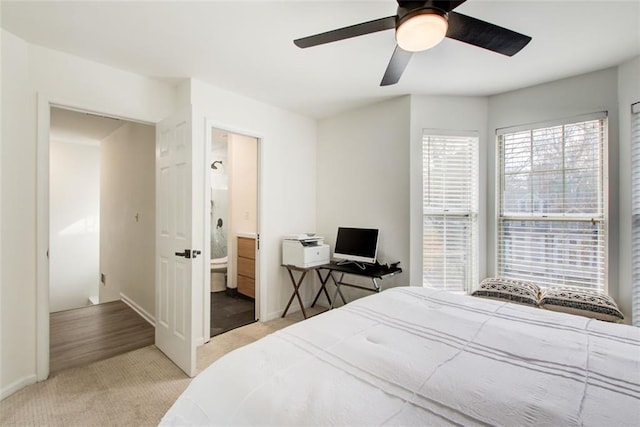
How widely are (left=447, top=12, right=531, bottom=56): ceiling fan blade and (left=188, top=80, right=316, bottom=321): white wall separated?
7.10ft

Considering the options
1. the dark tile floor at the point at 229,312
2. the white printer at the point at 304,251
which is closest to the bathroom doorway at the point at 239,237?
the dark tile floor at the point at 229,312

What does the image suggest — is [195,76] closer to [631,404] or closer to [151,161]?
[151,161]

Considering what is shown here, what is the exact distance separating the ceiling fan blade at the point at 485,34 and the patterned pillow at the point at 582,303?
201 centimetres

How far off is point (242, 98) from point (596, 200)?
3485 mm

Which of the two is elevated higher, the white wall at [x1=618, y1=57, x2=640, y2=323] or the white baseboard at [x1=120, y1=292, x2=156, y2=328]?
the white wall at [x1=618, y1=57, x2=640, y2=323]

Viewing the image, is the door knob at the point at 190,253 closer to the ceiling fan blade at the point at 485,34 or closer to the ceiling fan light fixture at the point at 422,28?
the ceiling fan light fixture at the point at 422,28

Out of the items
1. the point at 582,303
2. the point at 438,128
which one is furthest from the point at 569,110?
the point at 582,303

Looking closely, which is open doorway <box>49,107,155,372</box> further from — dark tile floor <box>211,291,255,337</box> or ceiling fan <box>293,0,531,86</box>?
ceiling fan <box>293,0,531,86</box>

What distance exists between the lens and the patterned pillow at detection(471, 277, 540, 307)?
2.49 meters

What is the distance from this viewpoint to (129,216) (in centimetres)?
388

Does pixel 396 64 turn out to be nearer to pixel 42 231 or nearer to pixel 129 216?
pixel 42 231

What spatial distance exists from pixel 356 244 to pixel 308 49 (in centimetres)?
201

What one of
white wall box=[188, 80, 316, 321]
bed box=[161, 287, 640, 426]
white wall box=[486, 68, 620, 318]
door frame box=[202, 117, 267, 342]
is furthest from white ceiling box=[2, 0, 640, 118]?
bed box=[161, 287, 640, 426]

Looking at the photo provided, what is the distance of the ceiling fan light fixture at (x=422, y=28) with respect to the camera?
4.35ft
